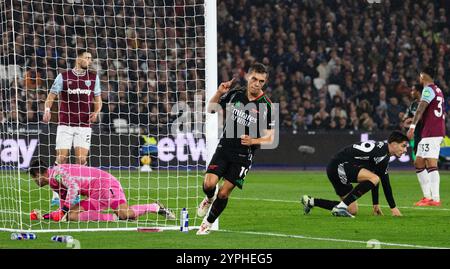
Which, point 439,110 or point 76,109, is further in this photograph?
point 439,110

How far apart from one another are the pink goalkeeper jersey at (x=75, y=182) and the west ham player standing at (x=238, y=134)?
175cm

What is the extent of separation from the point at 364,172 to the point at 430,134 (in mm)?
3018

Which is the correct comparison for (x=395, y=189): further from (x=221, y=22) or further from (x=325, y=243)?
(x=221, y=22)

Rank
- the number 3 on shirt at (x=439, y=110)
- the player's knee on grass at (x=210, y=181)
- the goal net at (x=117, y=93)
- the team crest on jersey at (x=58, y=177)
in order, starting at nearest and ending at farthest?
the player's knee on grass at (x=210, y=181)
the team crest on jersey at (x=58, y=177)
the number 3 on shirt at (x=439, y=110)
the goal net at (x=117, y=93)

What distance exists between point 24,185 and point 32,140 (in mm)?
3775

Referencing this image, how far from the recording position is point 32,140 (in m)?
24.9

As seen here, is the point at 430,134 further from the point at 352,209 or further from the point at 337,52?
the point at 337,52

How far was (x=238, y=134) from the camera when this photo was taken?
39.5 feet

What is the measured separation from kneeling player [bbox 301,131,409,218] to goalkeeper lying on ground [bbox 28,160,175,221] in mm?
2597

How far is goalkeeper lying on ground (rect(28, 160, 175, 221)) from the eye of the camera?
12992 millimetres

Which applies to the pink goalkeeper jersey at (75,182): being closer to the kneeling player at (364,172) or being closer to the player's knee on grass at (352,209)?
the kneeling player at (364,172)

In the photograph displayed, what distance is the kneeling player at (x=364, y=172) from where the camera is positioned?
→ 14.5 m

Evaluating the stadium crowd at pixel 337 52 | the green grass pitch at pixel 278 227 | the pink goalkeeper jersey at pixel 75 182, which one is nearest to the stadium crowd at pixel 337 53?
the stadium crowd at pixel 337 52

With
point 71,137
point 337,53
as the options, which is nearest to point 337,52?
point 337,53
